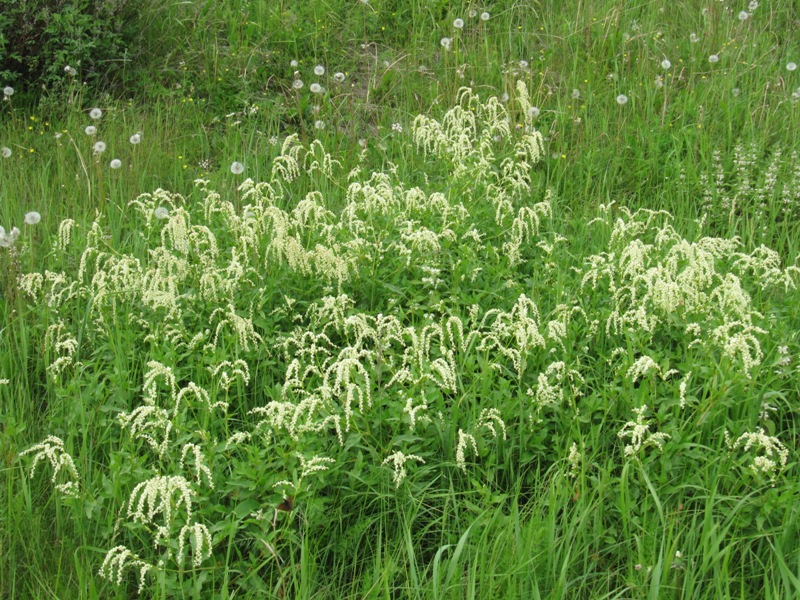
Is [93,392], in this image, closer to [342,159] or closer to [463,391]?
[463,391]

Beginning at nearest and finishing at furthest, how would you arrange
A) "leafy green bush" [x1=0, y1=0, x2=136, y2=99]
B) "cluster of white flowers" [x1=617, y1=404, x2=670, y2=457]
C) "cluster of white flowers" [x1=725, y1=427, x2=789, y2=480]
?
"cluster of white flowers" [x1=725, y1=427, x2=789, y2=480], "cluster of white flowers" [x1=617, y1=404, x2=670, y2=457], "leafy green bush" [x1=0, y1=0, x2=136, y2=99]

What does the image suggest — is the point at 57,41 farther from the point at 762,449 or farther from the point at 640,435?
the point at 762,449

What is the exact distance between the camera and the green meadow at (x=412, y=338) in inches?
111

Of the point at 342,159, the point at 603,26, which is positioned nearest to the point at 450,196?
the point at 342,159

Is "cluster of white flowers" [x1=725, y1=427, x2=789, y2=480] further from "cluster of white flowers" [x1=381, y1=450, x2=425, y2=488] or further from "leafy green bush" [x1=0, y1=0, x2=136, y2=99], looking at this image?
"leafy green bush" [x1=0, y1=0, x2=136, y2=99]

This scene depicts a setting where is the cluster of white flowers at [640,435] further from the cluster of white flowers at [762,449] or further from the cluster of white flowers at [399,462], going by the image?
the cluster of white flowers at [399,462]

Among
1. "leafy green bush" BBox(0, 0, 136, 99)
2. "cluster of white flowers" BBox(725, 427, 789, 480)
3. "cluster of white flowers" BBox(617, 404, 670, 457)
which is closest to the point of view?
"cluster of white flowers" BBox(725, 427, 789, 480)

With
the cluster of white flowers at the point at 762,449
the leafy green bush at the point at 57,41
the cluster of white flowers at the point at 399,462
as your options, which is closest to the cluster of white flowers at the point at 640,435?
the cluster of white flowers at the point at 762,449

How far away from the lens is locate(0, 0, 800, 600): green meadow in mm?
2826

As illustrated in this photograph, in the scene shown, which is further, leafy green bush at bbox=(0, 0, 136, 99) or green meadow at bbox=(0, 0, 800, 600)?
leafy green bush at bbox=(0, 0, 136, 99)

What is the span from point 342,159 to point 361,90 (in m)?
1.14

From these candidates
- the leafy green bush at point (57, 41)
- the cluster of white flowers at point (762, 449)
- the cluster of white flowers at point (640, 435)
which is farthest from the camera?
the leafy green bush at point (57, 41)

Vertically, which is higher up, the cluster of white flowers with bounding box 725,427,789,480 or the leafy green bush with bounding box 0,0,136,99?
the leafy green bush with bounding box 0,0,136,99

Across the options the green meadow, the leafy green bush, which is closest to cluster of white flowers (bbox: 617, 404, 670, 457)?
the green meadow
